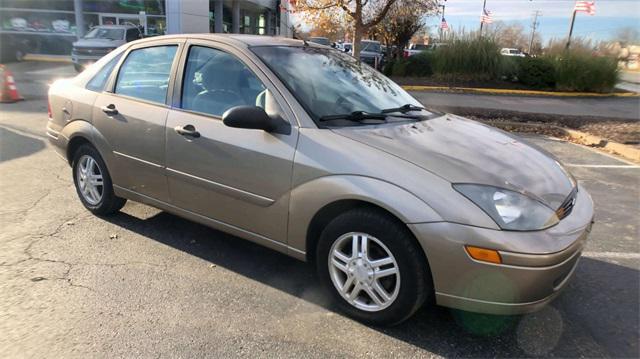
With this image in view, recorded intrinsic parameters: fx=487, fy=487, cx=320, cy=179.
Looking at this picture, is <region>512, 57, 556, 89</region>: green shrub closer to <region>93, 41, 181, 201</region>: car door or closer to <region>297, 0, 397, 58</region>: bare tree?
<region>297, 0, 397, 58</region>: bare tree

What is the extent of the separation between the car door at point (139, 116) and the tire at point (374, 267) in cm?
157

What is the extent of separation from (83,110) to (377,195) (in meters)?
3.05

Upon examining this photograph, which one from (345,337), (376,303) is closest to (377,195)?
(376,303)

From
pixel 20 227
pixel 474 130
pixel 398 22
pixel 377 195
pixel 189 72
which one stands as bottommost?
pixel 20 227

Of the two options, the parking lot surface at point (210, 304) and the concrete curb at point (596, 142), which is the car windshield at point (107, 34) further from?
the parking lot surface at point (210, 304)

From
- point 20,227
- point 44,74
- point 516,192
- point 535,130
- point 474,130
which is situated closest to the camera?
point 516,192

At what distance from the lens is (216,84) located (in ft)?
11.9

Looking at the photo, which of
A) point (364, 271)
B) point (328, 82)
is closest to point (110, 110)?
point (328, 82)

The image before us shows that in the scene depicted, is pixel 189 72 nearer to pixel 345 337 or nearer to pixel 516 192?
pixel 345 337

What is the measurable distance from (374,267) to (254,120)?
117 centimetres

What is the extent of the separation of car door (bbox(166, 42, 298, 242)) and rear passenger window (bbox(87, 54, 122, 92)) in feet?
3.32

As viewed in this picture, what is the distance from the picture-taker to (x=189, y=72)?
375 cm

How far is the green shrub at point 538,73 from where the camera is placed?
18402 mm

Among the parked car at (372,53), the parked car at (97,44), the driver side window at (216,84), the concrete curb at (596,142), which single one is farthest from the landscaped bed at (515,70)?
the driver side window at (216,84)
